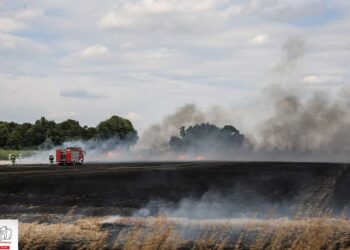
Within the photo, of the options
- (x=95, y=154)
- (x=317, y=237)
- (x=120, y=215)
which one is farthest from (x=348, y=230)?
(x=95, y=154)

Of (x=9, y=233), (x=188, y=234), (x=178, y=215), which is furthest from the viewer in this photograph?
(x=178, y=215)

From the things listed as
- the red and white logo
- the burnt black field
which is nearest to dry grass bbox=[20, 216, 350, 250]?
the burnt black field

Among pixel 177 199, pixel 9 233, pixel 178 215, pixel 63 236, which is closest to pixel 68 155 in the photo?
pixel 177 199

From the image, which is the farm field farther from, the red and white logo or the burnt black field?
the red and white logo

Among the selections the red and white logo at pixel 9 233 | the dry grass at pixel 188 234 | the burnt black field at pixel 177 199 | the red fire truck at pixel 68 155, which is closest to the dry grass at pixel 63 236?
the dry grass at pixel 188 234

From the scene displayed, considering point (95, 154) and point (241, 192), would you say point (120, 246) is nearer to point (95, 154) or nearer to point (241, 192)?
point (241, 192)

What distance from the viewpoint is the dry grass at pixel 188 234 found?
18966 millimetres

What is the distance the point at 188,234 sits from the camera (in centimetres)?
2200

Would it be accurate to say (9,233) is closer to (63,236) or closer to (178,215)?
(63,236)

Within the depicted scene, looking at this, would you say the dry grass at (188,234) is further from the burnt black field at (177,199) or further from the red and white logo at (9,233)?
the red and white logo at (9,233)

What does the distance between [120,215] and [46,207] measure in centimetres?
539

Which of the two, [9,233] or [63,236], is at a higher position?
[9,233]

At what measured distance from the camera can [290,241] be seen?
20172 mm

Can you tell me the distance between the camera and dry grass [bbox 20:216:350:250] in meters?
19.0
